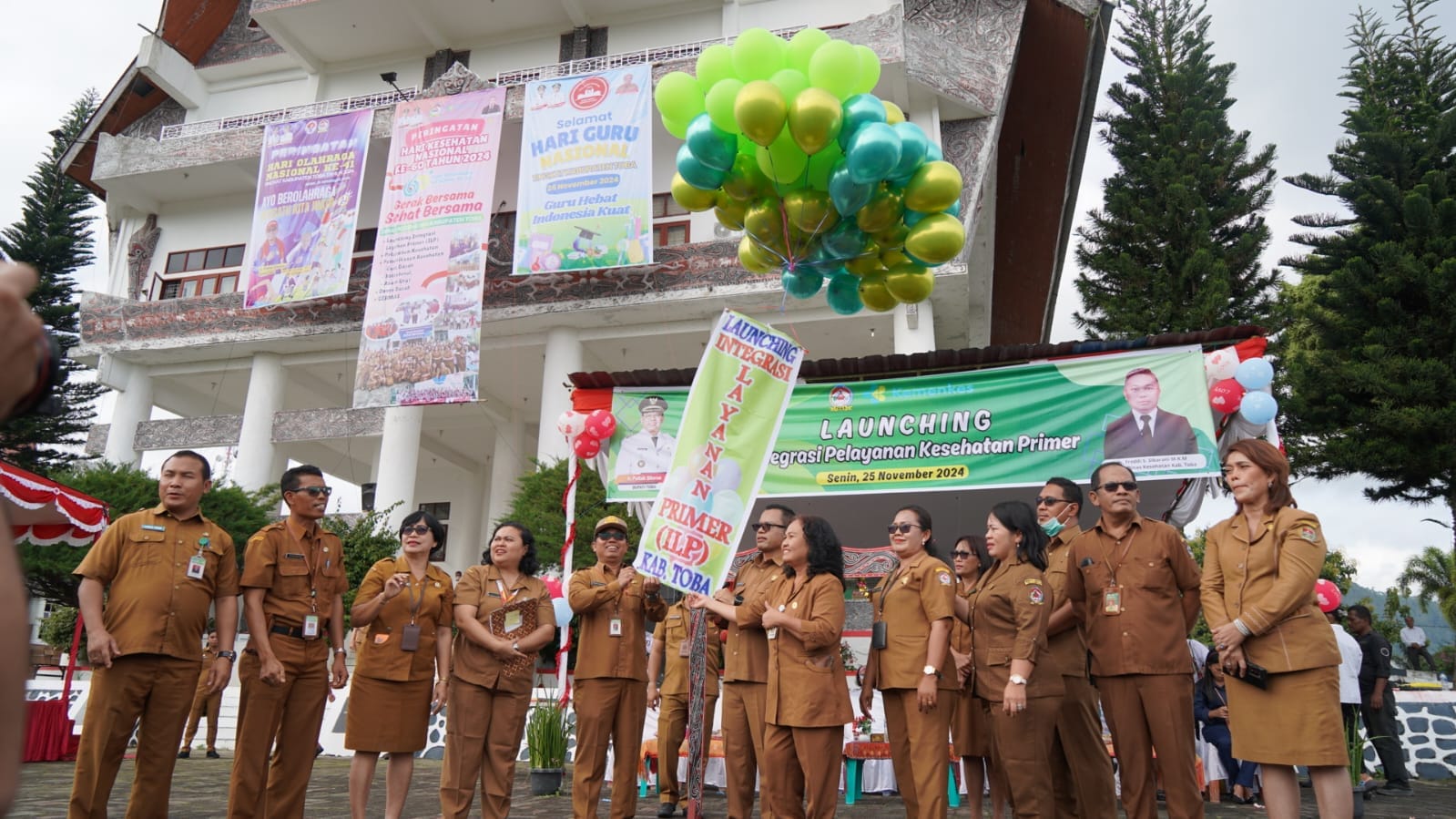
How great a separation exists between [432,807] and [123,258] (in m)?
20.9

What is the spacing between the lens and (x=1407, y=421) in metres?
13.7

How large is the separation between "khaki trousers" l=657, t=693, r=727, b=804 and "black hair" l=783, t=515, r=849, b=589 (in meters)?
2.20

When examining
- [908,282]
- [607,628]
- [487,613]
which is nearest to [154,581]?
[487,613]

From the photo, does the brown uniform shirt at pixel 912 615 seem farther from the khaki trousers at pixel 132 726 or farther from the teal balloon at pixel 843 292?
the khaki trousers at pixel 132 726

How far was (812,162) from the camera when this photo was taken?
5.59 metres

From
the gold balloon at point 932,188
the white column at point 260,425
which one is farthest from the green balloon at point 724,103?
the white column at point 260,425

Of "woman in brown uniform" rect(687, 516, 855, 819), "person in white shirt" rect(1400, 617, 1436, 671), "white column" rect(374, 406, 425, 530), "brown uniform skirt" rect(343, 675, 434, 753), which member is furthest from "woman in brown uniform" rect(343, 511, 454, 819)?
"white column" rect(374, 406, 425, 530)

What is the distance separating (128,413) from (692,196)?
19621 millimetres

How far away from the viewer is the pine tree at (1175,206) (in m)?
18.0

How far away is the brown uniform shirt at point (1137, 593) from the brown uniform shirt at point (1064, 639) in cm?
14

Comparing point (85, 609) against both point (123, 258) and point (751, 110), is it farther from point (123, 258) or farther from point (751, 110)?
point (123, 258)

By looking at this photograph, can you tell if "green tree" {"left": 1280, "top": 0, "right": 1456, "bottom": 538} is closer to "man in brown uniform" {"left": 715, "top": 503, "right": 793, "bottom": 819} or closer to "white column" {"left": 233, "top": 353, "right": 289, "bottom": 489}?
"man in brown uniform" {"left": 715, "top": 503, "right": 793, "bottom": 819}

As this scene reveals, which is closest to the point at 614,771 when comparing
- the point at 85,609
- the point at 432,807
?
the point at 432,807

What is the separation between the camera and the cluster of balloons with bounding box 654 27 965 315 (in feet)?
17.1
